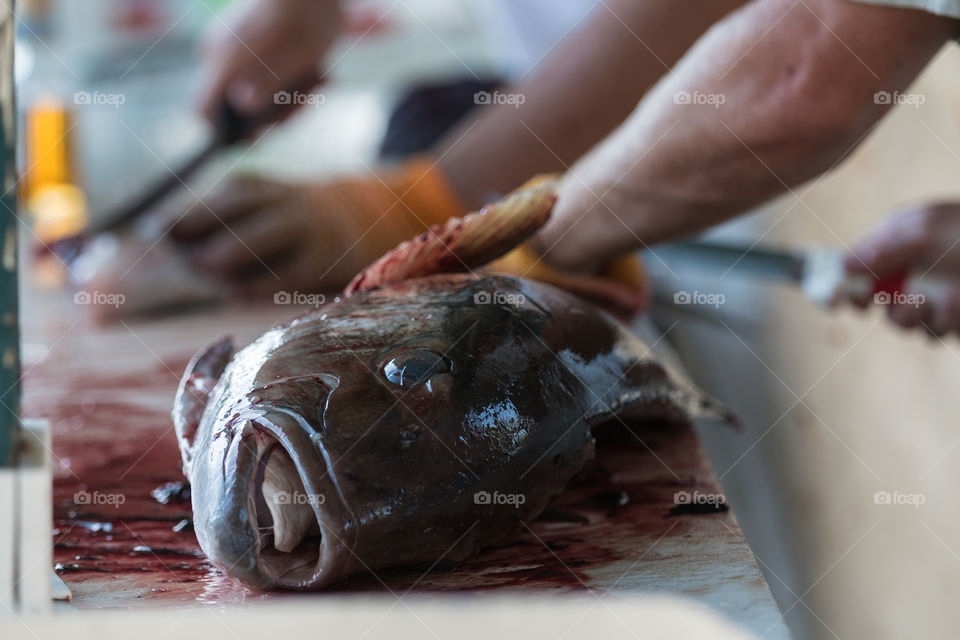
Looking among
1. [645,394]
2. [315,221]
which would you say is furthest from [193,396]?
[315,221]

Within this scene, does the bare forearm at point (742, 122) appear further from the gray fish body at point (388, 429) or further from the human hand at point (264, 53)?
the human hand at point (264, 53)

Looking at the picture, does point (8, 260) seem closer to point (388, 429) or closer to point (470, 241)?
point (388, 429)

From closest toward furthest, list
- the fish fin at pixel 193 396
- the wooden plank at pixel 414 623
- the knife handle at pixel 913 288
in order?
the wooden plank at pixel 414 623 < the fish fin at pixel 193 396 < the knife handle at pixel 913 288

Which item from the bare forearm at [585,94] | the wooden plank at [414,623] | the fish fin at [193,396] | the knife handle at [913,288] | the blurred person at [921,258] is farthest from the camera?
the bare forearm at [585,94]

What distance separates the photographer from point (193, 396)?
1.11 meters

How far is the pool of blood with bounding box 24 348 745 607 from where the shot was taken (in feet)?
3.07

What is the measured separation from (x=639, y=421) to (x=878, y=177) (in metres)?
1.93

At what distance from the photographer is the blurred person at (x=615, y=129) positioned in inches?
47.4

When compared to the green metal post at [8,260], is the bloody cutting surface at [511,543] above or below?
below

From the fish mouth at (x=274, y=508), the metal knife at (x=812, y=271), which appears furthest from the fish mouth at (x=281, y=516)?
the metal knife at (x=812, y=271)

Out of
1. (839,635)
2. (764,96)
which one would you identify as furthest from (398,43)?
(764,96)

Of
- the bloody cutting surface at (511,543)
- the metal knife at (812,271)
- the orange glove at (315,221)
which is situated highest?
the orange glove at (315,221)

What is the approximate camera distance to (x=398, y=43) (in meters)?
6.66

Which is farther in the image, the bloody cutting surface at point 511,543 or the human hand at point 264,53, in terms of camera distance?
the human hand at point 264,53
